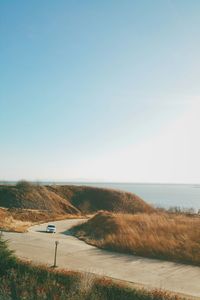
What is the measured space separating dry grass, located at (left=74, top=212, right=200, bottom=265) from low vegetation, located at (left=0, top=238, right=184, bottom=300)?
6845 millimetres

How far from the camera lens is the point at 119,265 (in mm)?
19172

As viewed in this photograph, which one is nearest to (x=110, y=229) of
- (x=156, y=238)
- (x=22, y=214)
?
(x=156, y=238)

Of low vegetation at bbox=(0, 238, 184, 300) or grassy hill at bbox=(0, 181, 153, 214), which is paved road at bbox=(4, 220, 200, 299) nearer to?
low vegetation at bbox=(0, 238, 184, 300)

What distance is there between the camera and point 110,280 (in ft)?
49.7

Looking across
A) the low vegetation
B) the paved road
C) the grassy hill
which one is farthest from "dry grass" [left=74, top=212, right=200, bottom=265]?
the grassy hill

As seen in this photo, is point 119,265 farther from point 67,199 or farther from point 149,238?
point 67,199

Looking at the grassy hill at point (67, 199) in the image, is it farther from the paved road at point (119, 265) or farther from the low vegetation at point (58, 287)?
the low vegetation at point (58, 287)

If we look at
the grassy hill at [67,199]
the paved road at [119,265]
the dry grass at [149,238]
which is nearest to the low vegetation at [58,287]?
the paved road at [119,265]

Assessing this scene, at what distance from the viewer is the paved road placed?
15.9 metres

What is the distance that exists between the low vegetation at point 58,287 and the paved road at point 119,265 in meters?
1.43

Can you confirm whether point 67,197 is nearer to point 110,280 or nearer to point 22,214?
point 22,214

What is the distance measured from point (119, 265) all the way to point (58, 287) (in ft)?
15.8

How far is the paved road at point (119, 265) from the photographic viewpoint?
15.9m

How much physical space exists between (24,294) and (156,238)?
34.9 feet
